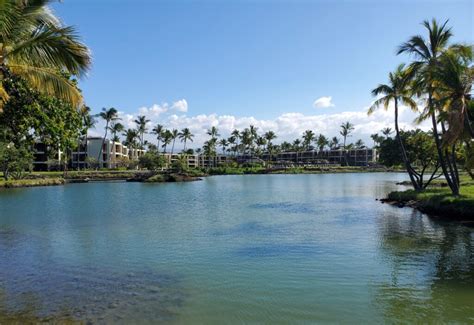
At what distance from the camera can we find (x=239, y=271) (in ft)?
44.0

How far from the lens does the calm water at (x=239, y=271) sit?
977 cm

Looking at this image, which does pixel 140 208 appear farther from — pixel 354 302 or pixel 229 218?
pixel 354 302

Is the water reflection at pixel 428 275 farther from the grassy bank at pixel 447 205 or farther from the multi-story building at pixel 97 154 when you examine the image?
the multi-story building at pixel 97 154

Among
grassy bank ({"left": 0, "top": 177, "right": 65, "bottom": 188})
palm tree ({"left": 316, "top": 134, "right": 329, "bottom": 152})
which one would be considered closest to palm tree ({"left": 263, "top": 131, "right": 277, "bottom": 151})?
palm tree ({"left": 316, "top": 134, "right": 329, "bottom": 152})

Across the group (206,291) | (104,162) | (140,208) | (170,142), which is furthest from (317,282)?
(170,142)

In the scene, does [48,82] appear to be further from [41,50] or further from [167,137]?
[167,137]

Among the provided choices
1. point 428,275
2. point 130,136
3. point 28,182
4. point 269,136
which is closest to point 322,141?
point 269,136

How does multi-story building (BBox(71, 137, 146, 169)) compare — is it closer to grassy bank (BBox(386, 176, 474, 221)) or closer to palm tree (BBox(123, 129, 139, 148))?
palm tree (BBox(123, 129, 139, 148))

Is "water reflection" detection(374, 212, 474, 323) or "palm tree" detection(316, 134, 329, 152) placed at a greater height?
"palm tree" detection(316, 134, 329, 152)

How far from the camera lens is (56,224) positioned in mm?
24516

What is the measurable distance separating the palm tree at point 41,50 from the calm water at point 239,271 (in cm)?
579

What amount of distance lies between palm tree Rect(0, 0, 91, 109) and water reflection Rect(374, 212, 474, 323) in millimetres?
10402

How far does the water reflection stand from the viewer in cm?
966

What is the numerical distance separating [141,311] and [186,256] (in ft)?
19.4
